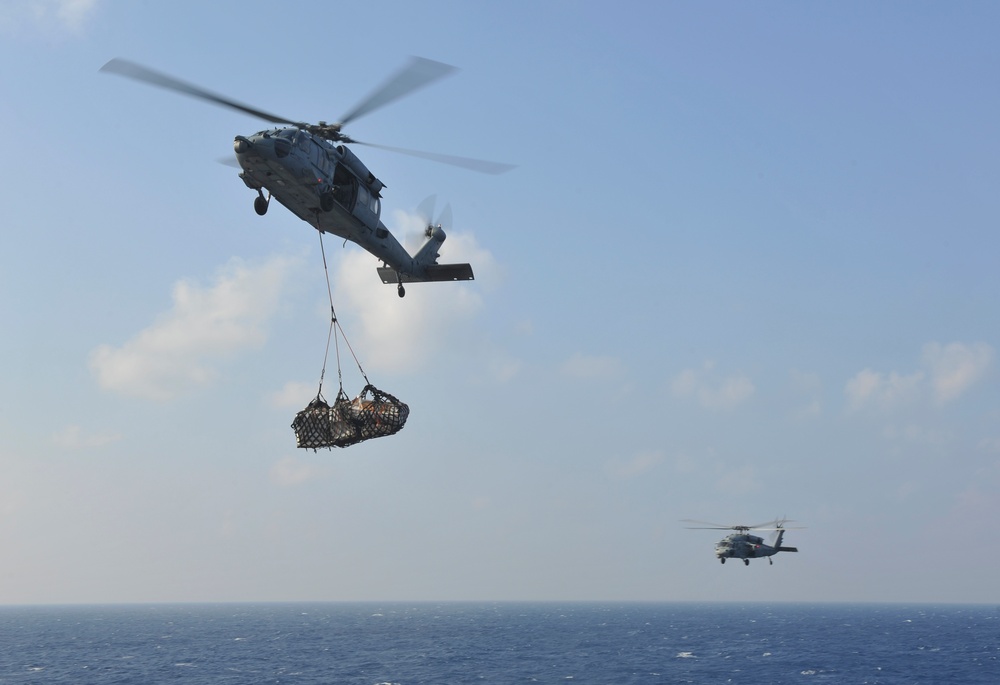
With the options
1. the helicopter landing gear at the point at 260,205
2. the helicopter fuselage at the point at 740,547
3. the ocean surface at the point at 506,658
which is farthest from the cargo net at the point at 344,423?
the ocean surface at the point at 506,658

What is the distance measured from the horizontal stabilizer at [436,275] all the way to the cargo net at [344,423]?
28.6 feet

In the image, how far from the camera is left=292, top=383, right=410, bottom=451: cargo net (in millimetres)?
25312

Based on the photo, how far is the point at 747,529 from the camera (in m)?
69.8

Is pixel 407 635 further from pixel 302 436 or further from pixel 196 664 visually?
pixel 302 436

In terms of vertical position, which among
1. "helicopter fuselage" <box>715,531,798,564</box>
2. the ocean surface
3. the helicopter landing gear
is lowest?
the ocean surface

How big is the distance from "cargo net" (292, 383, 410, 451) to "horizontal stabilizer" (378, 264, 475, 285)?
28.6 feet

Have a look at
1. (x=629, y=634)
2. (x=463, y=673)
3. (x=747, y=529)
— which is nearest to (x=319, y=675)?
(x=463, y=673)

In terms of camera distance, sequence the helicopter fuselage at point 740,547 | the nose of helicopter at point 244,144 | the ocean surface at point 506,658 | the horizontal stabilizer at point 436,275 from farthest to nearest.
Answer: the ocean surface at point 506,658 < the helicopter fuselage at point 740,547 < the horizontal stabilizer at point 436,275 < the nose of helicopter at point 244,144

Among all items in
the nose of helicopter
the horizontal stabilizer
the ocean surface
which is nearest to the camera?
the nose of helicopter

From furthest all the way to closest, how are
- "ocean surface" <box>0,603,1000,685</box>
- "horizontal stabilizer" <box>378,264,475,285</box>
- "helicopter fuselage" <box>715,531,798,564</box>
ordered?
"ocean surface" <box>0,603,1000,685</box> < "helicopter fuselage" <box>715,531,798,564</box> < "horizontal stabilizer" <box>378,264,475,285</box>

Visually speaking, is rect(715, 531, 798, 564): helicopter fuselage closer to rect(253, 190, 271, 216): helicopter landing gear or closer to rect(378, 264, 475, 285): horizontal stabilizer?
rect(378, 264, 475, 285): horizontal stabilizer

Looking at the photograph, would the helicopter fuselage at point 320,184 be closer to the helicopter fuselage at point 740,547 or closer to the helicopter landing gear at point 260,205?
the helicopter landing gear at point 260,205

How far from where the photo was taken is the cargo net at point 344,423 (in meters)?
25.3

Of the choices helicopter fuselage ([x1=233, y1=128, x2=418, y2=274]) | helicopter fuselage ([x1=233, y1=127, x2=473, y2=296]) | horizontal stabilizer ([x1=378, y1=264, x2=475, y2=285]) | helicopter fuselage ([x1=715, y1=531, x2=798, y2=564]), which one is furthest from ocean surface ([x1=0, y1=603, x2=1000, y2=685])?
helicopter fuselage ([x1=233, y1=128, x2=418, y2=274])
